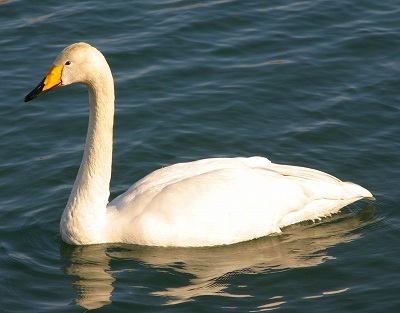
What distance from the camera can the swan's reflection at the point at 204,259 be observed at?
10016mm

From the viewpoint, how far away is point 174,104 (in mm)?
14258

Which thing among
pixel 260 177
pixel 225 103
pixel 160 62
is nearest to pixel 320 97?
pixel 225 103

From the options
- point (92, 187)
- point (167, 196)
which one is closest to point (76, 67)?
point (92, 187)

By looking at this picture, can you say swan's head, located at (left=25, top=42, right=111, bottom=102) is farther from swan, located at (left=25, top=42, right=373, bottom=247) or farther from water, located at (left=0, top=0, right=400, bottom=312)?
water, located at (left=0, top=0, right=400, bottom=312)

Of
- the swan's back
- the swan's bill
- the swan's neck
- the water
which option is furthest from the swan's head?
the water

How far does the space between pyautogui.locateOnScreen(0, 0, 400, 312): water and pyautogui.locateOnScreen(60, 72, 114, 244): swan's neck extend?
0.81 ft

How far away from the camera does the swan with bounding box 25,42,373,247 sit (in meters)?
10.5

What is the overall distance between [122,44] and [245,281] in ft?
23.1

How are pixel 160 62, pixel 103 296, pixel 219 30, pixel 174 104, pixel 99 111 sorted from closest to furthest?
pixel 103 296
pixel 99 111
pixel 174 104
pixel 160 62
pixel 219 30

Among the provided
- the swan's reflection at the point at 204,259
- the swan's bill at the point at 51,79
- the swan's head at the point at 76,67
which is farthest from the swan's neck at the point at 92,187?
the swan's bill at the point at 51,79

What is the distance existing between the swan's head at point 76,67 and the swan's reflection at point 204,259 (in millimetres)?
1927

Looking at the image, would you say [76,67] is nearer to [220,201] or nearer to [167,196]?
[167,196]

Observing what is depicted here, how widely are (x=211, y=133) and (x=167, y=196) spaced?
308 cm

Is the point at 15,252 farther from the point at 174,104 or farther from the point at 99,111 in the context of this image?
the point at 174,104
